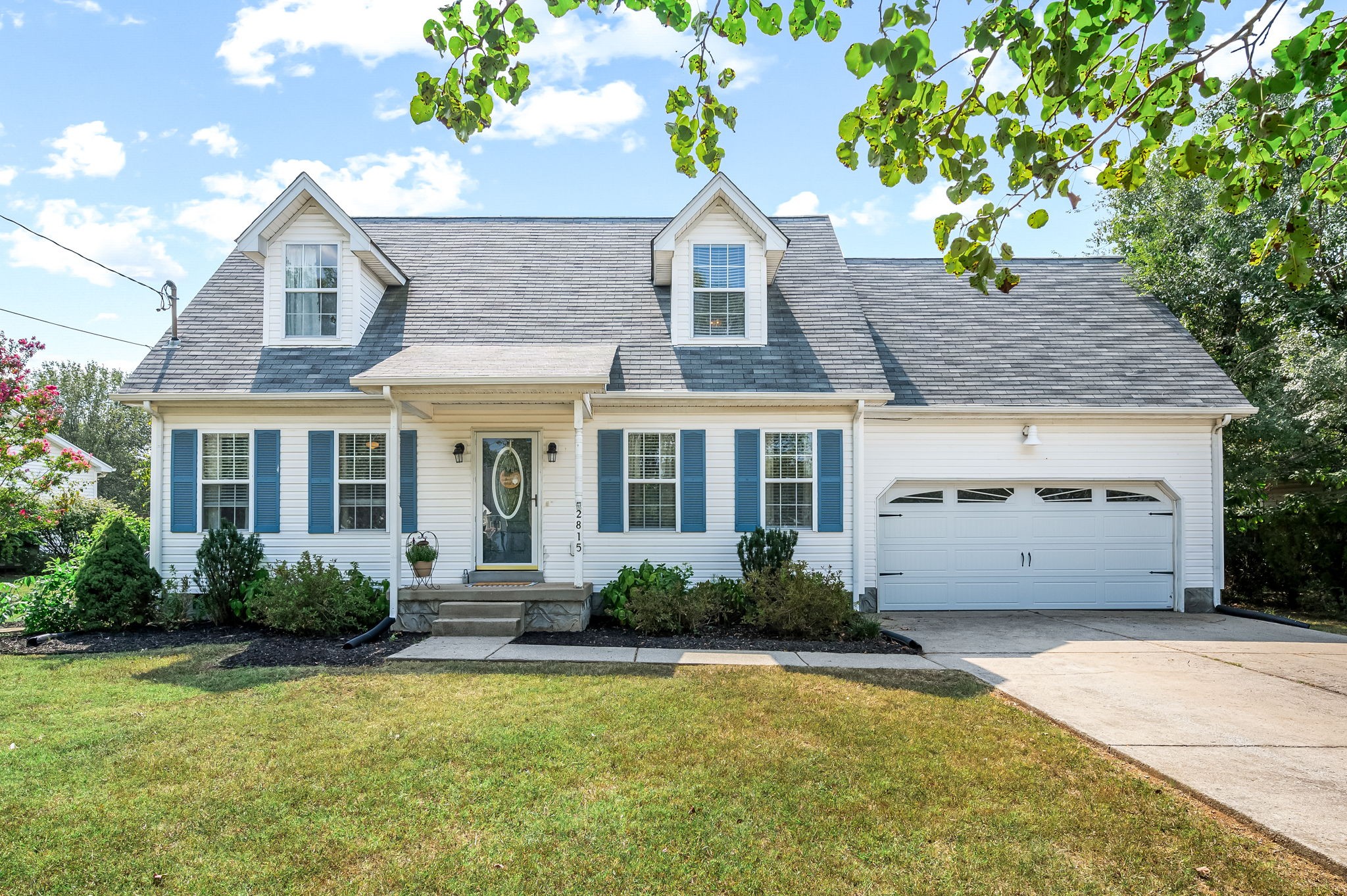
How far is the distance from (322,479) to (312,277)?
3082 mm

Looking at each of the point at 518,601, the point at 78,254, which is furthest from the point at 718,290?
the point at 78,254

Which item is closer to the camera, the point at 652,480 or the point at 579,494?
the point at 579,494

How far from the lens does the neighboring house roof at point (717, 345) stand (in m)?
10.4

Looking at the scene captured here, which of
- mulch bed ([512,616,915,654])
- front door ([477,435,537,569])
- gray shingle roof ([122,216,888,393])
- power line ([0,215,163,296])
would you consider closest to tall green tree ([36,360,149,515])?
power line ([0,215,163,296])

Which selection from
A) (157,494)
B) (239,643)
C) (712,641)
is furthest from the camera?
(157,494)

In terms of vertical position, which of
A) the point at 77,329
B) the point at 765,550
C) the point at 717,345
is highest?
the point at 77,329

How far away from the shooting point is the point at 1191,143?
2.95 m

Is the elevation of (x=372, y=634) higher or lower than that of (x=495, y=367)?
lower

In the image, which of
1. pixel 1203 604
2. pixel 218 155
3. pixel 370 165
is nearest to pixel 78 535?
pixel 218 155

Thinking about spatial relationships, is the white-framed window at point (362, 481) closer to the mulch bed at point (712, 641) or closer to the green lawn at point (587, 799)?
the mulch bed at point (712, 641)

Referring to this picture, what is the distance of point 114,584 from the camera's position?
9328mm

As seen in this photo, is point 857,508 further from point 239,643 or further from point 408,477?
point 239,643

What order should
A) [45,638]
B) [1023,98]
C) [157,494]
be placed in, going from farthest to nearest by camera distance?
[157,494] < [45,638] < [1023,98]

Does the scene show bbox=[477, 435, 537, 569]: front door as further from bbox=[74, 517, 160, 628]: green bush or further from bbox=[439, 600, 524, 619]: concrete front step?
bbox=[74, 517, 160, 628]: green bush
